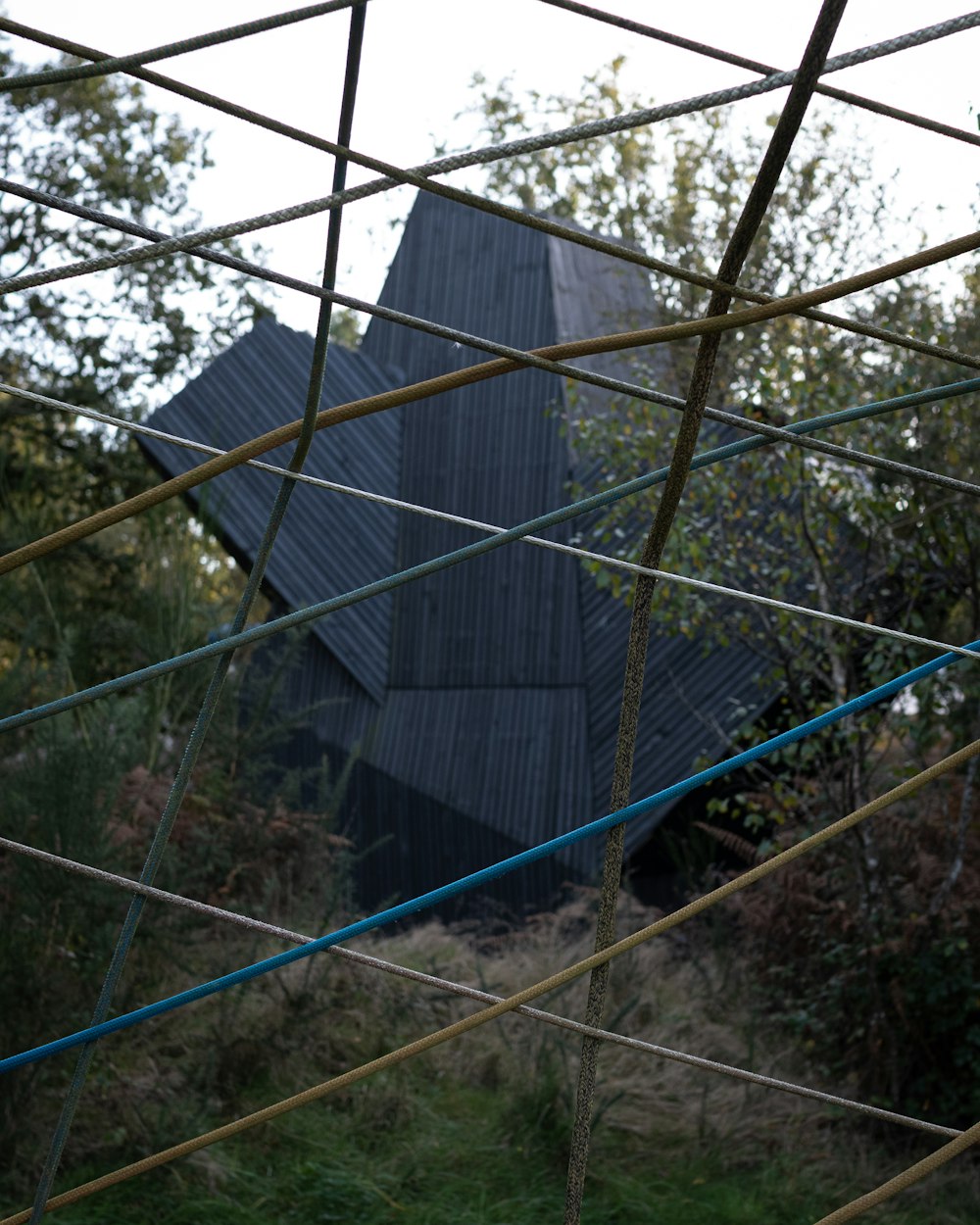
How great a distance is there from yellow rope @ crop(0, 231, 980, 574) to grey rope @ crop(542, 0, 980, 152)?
0.10 metres

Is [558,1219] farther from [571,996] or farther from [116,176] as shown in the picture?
[116,176]

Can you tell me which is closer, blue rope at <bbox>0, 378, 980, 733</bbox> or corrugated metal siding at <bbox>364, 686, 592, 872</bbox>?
blue rope at <bbox>0, 378, 980, 733</bbox>

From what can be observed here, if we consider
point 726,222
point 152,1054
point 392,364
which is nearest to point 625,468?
point 152,1054

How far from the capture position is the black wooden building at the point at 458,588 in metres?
8.53

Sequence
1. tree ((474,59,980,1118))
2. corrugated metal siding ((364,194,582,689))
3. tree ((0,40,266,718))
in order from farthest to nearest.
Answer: tree ((0,40,266,718)) < corrugated metal siding ((364,194,582,689)) < tree ((474,59,980,1118))

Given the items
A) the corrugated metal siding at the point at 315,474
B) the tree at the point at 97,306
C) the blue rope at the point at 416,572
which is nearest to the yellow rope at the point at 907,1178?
the blue rope at the point at 416,572

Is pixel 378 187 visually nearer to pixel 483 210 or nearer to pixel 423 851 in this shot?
pixel 483 210

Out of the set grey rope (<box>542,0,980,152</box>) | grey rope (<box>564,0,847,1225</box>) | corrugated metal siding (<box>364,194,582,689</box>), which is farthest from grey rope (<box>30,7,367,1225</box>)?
corrugated metal siding (<box>364,194,582,689</box>)

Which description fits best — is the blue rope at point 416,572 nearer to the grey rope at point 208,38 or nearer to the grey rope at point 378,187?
the grey rope at point 378,187

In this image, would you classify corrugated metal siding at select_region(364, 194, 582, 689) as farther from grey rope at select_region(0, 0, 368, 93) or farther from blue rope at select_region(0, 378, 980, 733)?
grey rope at select_region(0, 0, 368, 93)

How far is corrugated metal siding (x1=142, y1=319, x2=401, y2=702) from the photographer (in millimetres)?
9953

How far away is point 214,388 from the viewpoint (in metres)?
10.3

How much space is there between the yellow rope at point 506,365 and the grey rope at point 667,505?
38mm

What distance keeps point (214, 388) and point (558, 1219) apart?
7.71 m
